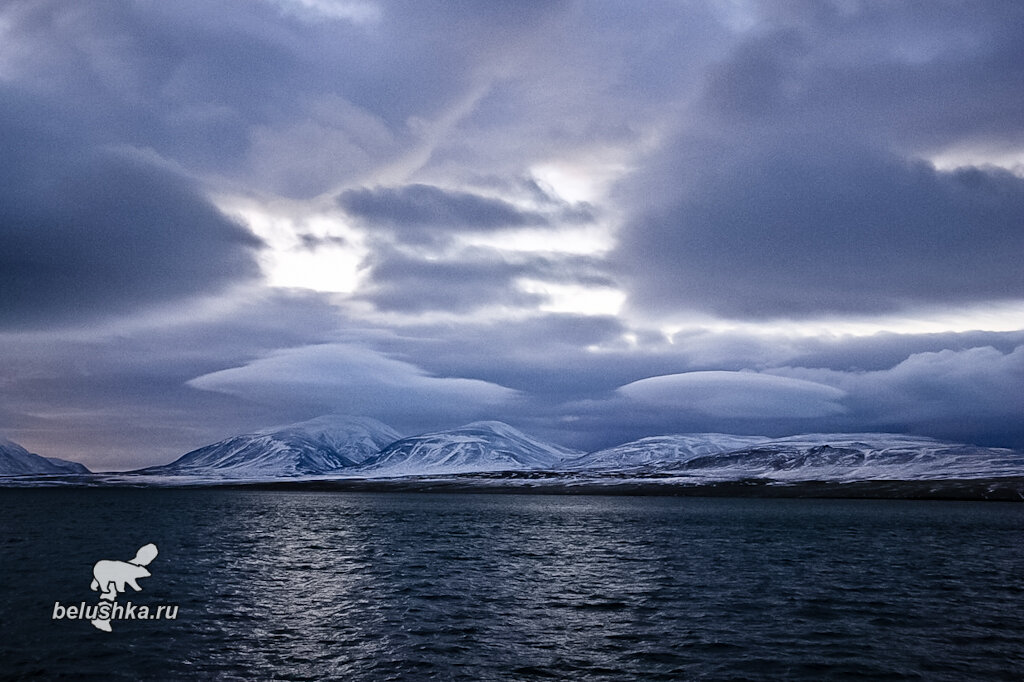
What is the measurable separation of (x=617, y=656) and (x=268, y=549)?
5780 centimetres

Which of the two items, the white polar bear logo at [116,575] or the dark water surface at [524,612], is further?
the white polar bear logo at [116,575]

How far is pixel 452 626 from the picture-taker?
137ft

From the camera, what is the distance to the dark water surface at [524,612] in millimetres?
33031

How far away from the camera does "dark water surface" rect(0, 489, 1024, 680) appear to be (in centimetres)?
3303

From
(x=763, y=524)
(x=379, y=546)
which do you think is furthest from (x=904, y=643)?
(x=763, y=524)

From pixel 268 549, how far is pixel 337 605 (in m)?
39.1

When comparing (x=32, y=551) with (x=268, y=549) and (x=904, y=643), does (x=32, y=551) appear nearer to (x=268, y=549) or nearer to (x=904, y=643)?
(x=268, y=549)

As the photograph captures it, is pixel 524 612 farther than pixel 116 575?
No

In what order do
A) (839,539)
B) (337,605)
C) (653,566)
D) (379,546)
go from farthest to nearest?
1. (839,539)
2. (379,546)
3. (653,566)
4. (337,605)

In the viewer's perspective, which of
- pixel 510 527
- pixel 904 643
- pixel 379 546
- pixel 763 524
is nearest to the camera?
pixel 904 643

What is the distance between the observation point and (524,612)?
45.9 meters

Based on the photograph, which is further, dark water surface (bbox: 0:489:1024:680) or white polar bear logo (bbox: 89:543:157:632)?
white polar bear logo (bbox: 89:543:157:632)

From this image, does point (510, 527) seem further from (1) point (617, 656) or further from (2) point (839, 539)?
(1) point (617, 656)

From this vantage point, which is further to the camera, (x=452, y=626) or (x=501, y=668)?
(x=452, y=626)
